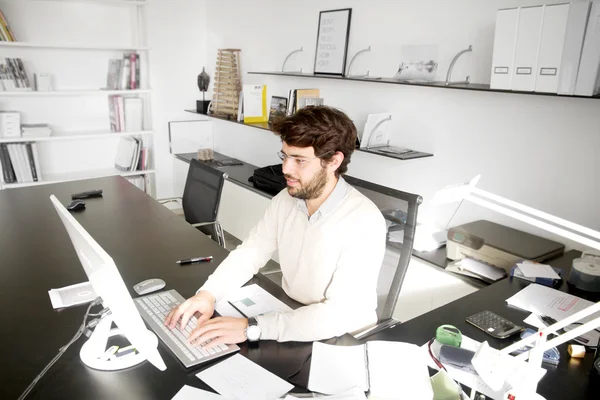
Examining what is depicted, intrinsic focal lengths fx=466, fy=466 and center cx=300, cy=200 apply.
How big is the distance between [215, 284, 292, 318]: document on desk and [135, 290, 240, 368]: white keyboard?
5.0 inches

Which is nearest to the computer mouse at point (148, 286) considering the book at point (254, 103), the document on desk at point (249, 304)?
the document on desk at point (249, 304)

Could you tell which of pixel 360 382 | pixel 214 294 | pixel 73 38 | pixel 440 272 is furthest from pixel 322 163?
pixel 73 38

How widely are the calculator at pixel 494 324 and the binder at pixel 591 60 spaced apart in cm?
93

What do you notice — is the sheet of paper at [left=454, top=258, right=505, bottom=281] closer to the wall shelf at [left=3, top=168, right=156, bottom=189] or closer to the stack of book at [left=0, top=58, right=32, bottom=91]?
the wall shelf at [left=3, top=168, right=156, bottom=189]

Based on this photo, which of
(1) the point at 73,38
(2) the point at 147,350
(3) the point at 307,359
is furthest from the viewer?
(1) the point at 73,38

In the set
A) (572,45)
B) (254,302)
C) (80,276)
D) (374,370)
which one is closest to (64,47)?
(80,276)

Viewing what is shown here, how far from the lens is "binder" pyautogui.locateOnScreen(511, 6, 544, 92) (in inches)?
72.0

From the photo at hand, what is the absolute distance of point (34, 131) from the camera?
391cm

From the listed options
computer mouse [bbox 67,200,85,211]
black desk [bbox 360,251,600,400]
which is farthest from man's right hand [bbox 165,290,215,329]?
computer mouse [bbox 67,200,85,211]

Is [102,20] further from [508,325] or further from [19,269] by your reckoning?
[508,325]

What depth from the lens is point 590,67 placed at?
173 centimetres

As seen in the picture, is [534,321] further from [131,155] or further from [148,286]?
[131,155]

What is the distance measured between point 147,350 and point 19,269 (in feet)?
3.57

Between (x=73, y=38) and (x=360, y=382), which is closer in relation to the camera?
(x=360, y=382)
